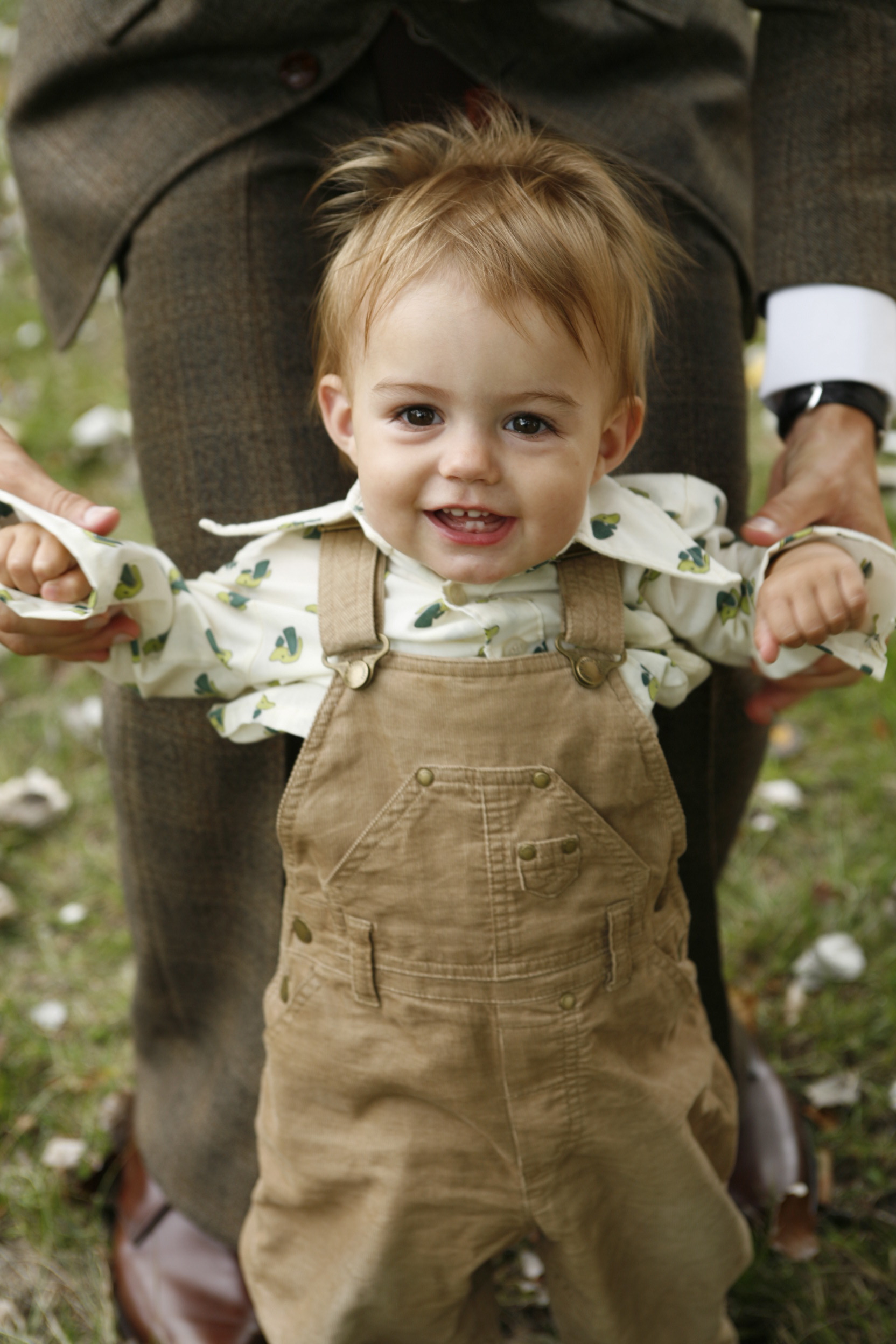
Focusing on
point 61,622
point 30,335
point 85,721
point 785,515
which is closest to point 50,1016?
point 85,721

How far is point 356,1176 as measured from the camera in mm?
1157

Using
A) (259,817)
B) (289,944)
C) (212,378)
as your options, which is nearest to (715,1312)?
(289,944)

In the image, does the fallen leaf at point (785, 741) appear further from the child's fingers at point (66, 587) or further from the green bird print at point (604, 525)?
the child's fingers at point (66, 587)

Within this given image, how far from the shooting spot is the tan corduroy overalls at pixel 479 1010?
41.6 inches

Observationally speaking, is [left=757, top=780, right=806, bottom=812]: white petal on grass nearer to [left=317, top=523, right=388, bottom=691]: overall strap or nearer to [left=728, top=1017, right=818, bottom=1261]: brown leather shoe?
[left=728, top=1017, right=818, bottom=1261]: brown leather shoe

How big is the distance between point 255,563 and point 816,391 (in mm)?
653

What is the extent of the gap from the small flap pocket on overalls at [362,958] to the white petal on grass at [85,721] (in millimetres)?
1339

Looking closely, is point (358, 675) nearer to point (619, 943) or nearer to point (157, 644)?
point (157, 644)

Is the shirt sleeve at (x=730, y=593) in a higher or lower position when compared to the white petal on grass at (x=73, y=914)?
higher

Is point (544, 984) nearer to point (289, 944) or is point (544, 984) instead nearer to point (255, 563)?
point (289, 944)

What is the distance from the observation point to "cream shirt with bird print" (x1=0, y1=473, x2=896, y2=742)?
108 centimetres

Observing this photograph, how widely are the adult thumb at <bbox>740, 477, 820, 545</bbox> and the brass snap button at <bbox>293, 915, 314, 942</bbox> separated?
0.57 m

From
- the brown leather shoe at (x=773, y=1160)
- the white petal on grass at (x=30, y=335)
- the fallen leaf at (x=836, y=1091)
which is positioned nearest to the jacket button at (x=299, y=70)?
the brown leather shoe at (x=773, y=1160)

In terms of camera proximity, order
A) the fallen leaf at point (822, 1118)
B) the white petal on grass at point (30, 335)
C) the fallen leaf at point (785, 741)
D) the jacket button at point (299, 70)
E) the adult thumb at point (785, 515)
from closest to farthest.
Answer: the adult thumb at point (785, 515) → the jacket button at point (299, 70) → the fallen leaf at point (822, 1118) → the fallen leaf at point (785, 741) → the white petal on grass at point (30, 335)
